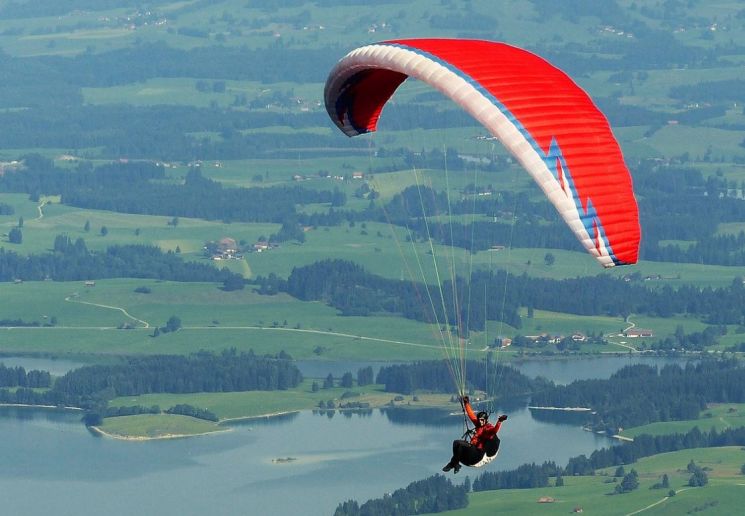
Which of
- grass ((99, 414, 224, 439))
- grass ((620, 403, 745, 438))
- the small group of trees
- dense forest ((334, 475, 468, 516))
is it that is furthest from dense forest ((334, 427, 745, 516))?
the small group of trees

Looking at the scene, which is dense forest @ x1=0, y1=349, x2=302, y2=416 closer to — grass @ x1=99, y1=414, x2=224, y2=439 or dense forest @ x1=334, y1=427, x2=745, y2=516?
grass @ x1=99, y1=414, x2=224, y2=439

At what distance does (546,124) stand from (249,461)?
48.6 meters

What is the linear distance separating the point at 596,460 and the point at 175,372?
23576 millimetres

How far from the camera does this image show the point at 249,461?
87.4 meters

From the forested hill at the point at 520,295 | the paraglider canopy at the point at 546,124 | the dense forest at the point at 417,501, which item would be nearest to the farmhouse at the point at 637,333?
the forested hill at the point at 520,295

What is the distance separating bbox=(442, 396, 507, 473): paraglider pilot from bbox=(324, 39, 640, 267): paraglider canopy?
345 centimetres

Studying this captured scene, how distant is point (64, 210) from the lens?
155 metres

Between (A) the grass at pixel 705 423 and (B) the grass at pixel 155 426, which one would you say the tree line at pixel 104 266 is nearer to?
(B) the grass at pixel 155 426

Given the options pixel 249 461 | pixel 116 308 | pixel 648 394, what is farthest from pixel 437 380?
pixel 116 308

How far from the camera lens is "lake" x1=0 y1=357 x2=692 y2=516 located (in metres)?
81.8

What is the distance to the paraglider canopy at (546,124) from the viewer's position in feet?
128

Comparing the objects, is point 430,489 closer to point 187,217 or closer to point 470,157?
point 187,217

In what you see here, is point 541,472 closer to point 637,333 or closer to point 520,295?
point 637,333

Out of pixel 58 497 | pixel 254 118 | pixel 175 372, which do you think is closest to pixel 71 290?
pixel 175 372
